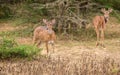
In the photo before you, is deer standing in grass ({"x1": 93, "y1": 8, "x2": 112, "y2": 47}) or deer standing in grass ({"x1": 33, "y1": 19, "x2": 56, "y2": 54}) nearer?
deer standing in grass ({"x1": 33, "y1": 19, "x2": 56, "y2": 54})

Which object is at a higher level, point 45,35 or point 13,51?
point 13,51

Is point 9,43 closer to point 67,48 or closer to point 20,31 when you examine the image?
point 67,48

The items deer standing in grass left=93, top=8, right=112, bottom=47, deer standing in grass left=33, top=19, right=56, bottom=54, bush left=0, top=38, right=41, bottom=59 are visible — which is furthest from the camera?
deer standing in grass left=93, top=8, right=112, bottom=47

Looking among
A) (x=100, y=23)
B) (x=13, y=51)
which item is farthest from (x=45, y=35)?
(x=13, y=51)

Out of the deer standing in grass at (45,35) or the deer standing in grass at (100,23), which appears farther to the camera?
the deer standing in grass at (100,23)

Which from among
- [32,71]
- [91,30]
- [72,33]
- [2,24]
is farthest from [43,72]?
[2,24]

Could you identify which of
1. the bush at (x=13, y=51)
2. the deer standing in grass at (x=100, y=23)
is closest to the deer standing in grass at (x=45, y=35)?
the deer standing in grass at (x=100, y=23)

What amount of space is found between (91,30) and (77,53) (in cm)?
545

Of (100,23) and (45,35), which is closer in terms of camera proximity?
(45,35)

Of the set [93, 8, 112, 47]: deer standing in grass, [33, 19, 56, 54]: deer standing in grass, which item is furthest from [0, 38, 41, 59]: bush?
[93, 8, 112, 47]: deer standing in grass

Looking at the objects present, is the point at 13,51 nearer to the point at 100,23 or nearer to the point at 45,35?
the point at 45,35

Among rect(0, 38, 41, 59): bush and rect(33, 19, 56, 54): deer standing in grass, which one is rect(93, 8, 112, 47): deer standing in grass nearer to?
rect(33, 19, 56, 54): deer standing in grass

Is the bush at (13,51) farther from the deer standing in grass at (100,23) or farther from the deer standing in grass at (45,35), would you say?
the deer standing in grass at (100,23)

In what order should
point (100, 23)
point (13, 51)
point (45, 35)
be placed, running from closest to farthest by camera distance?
point (13, 51) < point (45, 35) < point (100, 23)
